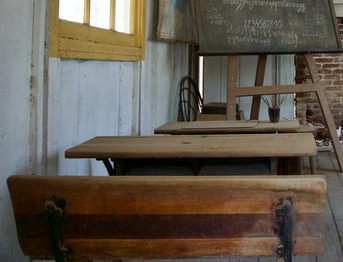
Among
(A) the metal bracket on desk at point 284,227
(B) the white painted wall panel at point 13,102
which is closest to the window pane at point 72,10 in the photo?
(B) the white painted wall panel at point 13,102

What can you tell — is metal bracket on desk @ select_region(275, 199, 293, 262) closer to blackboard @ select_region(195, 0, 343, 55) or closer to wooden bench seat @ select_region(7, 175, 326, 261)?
wooden bench seat @ select_region(7, 175, 326, 261)

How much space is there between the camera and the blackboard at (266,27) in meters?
3.87

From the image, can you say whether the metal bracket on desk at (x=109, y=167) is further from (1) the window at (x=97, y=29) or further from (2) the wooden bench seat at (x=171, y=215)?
(2) the wooden bench seat at (x=171, y=215)

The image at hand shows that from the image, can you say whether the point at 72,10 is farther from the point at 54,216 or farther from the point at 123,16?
the point at 54,216

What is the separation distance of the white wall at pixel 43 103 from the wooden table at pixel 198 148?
0.53 ft

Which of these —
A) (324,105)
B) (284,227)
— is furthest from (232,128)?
(324,105)

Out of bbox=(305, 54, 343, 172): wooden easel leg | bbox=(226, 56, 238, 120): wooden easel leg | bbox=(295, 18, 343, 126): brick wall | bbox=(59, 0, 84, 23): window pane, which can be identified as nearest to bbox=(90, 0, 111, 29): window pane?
bbox=(59, 0, 84, 23): window pane

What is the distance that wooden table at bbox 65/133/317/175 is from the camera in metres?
1.81

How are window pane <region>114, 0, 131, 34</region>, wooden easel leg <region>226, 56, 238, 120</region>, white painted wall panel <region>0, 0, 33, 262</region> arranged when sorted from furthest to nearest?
wooden easel leg <region>226, 56, 238, 120</region>
window pane <region>114, 0, 131, 34</region>
white painted wall panel <region>0, 0, 33, 262</region>

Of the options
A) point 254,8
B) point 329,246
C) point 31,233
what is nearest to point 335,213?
point 329,246

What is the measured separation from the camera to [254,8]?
4.00 metres

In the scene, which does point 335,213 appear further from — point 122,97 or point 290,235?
point 290,235

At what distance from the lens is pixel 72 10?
2.38 meters

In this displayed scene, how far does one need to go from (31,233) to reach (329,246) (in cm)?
174
